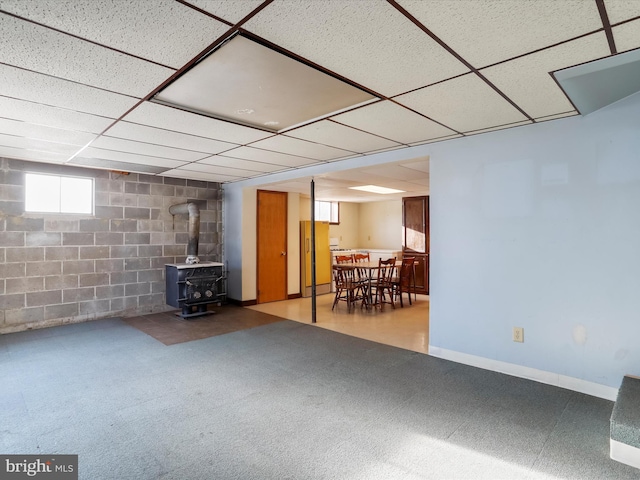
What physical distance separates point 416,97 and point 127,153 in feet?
11.2

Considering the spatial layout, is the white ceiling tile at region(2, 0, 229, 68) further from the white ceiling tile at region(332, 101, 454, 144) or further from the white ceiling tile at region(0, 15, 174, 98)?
the white ceiling tile at region(332, 101, 454, 144)

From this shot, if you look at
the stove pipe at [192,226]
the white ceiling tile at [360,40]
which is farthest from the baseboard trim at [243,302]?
the white ceiling tile at [360,40]

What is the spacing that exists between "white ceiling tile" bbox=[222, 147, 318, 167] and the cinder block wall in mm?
2333

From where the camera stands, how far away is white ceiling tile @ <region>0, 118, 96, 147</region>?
317 centimetres

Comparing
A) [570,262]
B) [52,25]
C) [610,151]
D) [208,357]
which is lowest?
[208,357]

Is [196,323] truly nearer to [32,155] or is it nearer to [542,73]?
[32,155]

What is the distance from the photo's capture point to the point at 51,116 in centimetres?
292

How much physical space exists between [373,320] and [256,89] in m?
4.00

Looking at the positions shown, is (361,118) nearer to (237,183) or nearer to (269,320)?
(269,320)

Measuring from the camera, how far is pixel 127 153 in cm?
420

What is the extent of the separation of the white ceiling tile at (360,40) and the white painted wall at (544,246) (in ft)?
4.95

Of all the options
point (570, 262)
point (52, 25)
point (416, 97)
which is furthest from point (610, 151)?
point (52, 25)

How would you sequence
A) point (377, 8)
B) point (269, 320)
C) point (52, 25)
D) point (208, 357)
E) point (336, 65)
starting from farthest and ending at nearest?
point (269, 320) < point (208, 357) < point (336, 65) < point (52, 25) < point (377, 8)

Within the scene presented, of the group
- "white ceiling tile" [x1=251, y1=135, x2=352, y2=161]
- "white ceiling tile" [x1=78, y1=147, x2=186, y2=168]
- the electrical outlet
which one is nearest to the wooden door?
"white ceiling tile" [x1=78, y1=147, x2=186, y2=168]
